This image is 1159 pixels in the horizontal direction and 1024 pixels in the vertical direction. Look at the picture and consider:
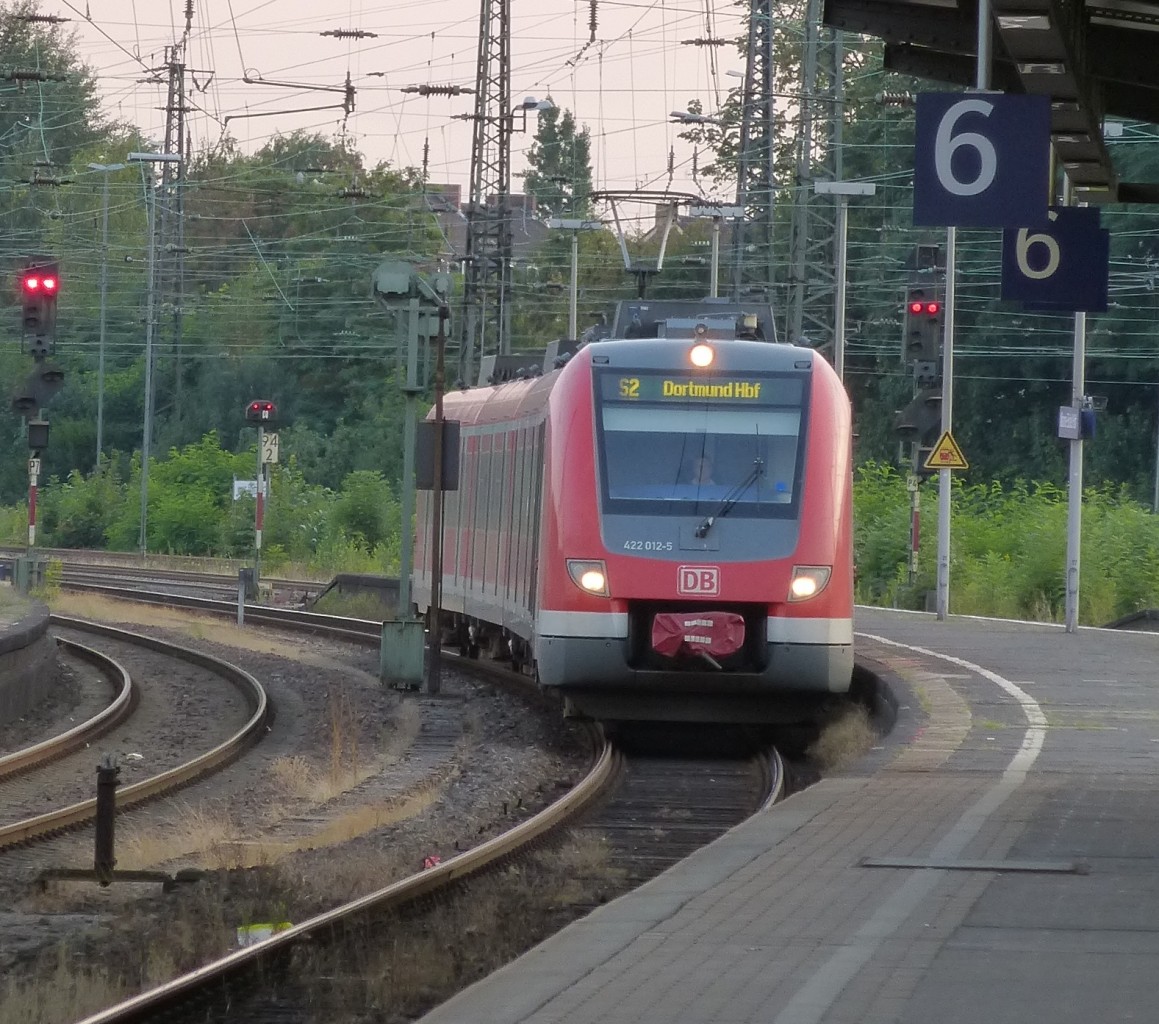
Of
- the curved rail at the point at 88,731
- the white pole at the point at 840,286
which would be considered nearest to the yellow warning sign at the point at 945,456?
the white pole at the point at 840,286

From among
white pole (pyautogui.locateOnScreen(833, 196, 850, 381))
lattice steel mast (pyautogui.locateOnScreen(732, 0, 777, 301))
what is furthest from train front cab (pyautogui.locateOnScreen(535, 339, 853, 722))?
lattice steel mast (pyautogui.locateOnScreen(732, 0, 777, 301))

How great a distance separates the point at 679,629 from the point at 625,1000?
8.84 metres

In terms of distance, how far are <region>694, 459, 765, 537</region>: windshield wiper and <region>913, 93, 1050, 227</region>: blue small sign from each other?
4892 millimetres

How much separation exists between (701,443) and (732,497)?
53cm

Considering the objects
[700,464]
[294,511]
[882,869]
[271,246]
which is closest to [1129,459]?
[294,511]

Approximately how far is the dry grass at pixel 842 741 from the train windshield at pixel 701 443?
1845 mm

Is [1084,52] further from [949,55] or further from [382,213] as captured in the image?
[382,213]

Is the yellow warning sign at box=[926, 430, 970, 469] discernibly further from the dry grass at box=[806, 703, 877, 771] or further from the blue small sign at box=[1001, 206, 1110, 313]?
the blue small sign at box=[1001, 206, 1110, 313]

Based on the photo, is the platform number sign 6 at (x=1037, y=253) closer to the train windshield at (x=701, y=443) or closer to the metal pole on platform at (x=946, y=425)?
the train windshield at (x=701, y=443)

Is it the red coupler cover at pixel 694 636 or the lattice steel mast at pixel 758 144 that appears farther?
the lattice steel mast at pixel 758 144

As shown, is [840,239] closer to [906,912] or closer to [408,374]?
[408,374]

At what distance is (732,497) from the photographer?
15641 mm

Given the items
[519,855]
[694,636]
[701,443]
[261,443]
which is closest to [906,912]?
[519,855]

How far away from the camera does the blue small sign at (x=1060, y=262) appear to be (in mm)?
13500
